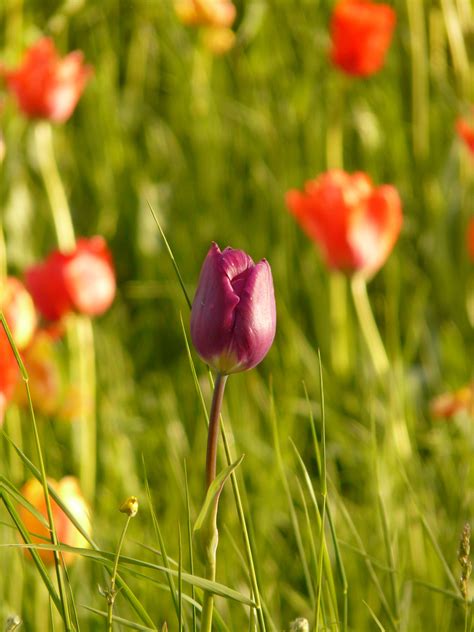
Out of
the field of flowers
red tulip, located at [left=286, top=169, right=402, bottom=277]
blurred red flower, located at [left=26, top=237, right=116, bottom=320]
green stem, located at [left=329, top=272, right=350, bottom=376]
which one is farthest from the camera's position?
green stem, located at [left=329, top=272, right=350, bottom=376]

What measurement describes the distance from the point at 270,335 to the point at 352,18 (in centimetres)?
123

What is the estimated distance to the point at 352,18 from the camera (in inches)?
67.5

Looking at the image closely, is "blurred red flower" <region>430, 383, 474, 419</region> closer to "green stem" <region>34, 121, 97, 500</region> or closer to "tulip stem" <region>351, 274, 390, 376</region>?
"tulip stem" <region>351, 274, 390, 376</region>

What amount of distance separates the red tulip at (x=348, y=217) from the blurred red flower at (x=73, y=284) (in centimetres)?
28

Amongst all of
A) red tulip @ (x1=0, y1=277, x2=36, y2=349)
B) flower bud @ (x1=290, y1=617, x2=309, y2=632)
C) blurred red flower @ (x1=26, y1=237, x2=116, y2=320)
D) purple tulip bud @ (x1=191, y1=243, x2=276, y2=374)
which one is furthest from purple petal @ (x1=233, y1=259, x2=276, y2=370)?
blurred red flower @ (x1=26, y1=237, x2=116, y2=320)

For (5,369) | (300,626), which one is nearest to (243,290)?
(300,626)

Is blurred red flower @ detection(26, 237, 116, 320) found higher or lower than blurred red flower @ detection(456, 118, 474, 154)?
higher

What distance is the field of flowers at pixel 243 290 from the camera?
104 cm

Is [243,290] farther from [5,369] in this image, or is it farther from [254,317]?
[5,369]

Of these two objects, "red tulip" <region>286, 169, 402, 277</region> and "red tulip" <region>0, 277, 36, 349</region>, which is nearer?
"red tulip" <region>0, 277, 36, 349</region>

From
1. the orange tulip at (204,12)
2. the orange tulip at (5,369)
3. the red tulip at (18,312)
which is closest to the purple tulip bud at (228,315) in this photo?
the orange tulip at (5,369)

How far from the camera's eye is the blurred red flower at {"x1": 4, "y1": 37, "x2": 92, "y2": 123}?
4.82 feet

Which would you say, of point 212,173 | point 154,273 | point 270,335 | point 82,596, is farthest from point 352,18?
point 270,335

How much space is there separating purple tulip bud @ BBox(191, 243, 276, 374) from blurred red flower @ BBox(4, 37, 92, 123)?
0.96 metres
